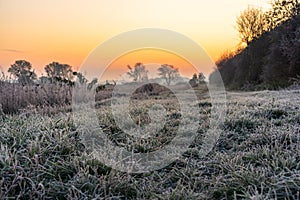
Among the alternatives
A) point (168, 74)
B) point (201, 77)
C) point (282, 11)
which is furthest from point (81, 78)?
point (282, 11)

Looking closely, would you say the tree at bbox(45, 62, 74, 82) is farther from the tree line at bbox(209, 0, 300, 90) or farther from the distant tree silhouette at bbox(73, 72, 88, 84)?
the tree line at bbox(209, 0, 300, 90)

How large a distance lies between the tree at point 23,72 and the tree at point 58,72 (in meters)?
0.76

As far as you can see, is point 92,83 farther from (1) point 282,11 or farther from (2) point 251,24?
(2) point 251,24

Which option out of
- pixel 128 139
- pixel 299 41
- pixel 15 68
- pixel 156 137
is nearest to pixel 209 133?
pixel 156 137

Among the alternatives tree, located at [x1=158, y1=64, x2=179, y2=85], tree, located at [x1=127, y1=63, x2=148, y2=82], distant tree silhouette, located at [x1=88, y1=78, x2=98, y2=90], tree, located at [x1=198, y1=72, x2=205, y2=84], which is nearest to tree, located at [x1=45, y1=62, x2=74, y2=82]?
distant tree silhouette, located at [x1=88, y1=78, x2=98, y2=90]

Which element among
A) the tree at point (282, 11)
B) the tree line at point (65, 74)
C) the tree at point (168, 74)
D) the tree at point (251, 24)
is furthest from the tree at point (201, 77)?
the tree at point (251, 24)

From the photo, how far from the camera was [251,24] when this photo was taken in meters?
23.9

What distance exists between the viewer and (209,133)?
3.65 metres

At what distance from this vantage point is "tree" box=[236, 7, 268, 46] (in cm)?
2336

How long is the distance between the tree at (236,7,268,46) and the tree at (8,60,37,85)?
20.0m

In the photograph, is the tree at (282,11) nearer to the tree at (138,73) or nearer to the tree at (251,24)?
the tree at (251,24)

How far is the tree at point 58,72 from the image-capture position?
8367mm

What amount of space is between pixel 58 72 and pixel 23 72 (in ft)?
5.99

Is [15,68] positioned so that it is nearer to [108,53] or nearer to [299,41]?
[108,53]
